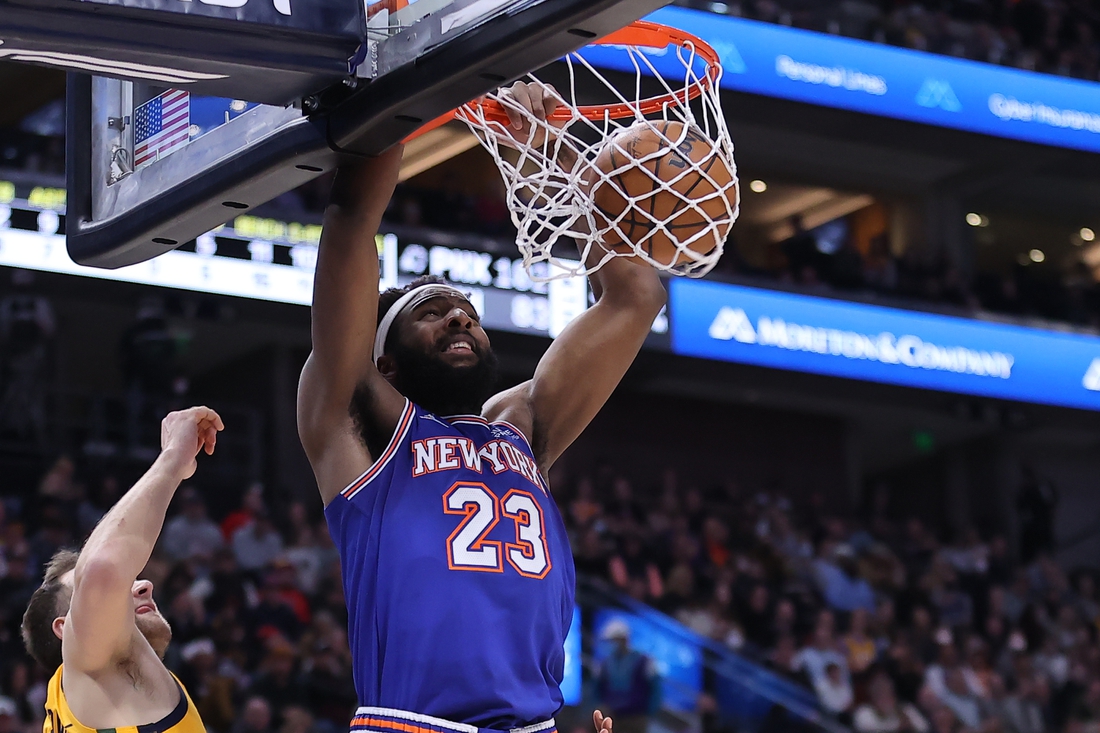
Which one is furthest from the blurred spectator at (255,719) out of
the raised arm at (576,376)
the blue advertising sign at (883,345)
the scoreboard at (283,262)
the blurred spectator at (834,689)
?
the blue advertising sign at (883,345)

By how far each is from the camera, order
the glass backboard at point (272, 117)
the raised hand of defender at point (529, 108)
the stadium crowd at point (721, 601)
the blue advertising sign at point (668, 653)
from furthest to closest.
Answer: the blue advertising sign at point (668, 653)
the stadium crowd at point (721, 601)
the raised hand of defender at point (529, 108)
the glass backboard at point (272, 117)

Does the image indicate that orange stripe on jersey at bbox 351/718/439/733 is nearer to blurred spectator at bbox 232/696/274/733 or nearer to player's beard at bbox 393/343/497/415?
player's beard at bbox 393/343/497/415

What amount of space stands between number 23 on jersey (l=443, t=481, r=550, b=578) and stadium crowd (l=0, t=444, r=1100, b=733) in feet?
16.1

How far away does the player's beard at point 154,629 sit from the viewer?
11.5 ft

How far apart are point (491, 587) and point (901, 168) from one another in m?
17.1

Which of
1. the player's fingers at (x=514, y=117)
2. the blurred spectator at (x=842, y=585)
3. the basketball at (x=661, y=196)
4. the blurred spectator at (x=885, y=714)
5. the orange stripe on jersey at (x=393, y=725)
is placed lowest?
the blurred spectator at (x=885, y=714)

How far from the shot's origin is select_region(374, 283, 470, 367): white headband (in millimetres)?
3479

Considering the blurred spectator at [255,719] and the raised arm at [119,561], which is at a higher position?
the raised arm at [119,561]

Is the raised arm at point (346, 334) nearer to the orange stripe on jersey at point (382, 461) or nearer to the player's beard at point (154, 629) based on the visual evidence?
the orange stripe on jersey at point (382, 461)

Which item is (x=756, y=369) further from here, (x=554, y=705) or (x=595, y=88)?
(x=554, y=705)

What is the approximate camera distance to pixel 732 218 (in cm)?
366

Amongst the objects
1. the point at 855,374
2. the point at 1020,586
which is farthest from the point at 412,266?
the point at 1020,586

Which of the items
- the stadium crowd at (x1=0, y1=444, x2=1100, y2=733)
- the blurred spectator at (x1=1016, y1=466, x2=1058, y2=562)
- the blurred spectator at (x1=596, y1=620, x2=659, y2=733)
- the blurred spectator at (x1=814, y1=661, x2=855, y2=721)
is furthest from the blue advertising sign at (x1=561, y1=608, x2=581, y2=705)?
the blurred spectator at (x1=1016, y1=466, x2=1058, y2=562)

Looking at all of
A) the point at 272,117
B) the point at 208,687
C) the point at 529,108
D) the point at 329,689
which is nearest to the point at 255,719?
the point at 208,687
